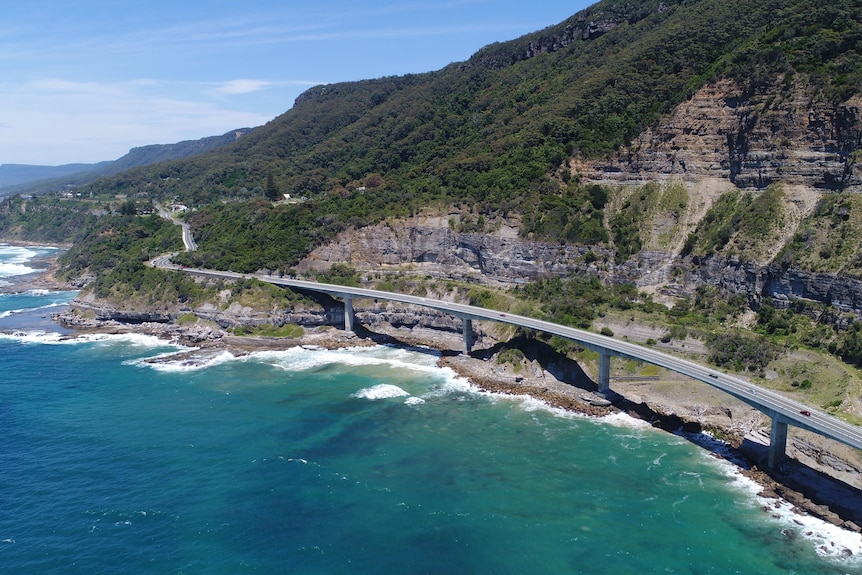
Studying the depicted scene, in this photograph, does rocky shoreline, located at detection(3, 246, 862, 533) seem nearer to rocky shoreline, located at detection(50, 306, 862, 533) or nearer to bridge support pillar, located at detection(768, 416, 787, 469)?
rocky shoreline, located at detection(50, 306, 862, 533)

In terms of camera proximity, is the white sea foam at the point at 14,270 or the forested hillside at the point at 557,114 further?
the white sea foam at the point at 14,270

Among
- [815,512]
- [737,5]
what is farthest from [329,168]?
[815,512]

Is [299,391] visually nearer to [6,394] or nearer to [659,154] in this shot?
Result: [6,394]

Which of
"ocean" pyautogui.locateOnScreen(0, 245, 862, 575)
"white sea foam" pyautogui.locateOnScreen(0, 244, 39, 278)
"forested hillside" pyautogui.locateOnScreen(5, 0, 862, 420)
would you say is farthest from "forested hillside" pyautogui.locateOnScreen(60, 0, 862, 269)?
"white sea foam" pyautogui.locateOnScreen(0, 244, 39, 278)

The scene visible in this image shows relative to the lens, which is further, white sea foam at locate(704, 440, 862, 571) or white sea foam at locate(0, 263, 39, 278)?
white sea foam at locate(0, 263, 39, 278)

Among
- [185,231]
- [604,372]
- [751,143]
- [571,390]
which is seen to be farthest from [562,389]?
[185,231]

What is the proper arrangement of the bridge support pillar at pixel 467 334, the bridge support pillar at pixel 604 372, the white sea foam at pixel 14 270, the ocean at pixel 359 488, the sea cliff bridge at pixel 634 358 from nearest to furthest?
the ocean at pixel 359 488, the sea cliff bridge at pixel 634 358, the bridge support pillar at pixel 604 372, the bridge support pillar at pixel 467 334, the white sea foam at pixel 14 270

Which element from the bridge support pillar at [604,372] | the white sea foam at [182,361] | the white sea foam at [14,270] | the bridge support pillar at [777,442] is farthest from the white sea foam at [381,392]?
the white sea foam at [14,270]

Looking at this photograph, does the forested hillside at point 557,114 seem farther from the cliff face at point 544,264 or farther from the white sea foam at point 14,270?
the white sea foam at point 14,270
